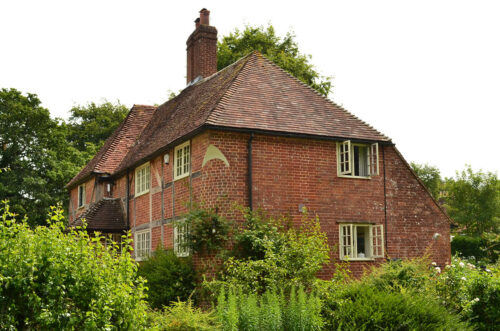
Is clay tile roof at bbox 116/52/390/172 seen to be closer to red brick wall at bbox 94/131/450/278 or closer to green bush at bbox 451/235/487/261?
red brick wall at bbox 94/131/450/278

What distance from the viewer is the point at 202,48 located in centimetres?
2358

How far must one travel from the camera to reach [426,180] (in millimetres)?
56000

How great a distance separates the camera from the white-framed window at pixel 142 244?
1980 cm

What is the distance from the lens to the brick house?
16.3 m

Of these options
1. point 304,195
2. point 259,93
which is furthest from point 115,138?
point 304,195

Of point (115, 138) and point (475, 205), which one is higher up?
point (115, 138)

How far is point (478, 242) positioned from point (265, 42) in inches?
656

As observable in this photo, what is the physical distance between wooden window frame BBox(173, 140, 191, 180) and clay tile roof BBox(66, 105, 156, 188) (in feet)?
21.7

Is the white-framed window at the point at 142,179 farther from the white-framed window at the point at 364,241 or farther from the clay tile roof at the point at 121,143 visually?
the white-framed window at the point at 364,241

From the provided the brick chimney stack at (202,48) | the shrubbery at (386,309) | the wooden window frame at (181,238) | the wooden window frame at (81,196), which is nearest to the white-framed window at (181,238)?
the wooden window frame at (181,238)

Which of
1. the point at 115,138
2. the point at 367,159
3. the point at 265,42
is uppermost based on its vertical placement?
the point at 265,42

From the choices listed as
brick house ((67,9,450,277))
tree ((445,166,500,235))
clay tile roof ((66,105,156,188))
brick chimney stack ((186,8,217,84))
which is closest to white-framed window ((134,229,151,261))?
brick house ((67,9,450,277))

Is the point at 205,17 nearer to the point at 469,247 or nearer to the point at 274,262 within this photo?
the point at 274,262

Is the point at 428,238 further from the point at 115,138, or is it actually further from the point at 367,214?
the point at 115,138
